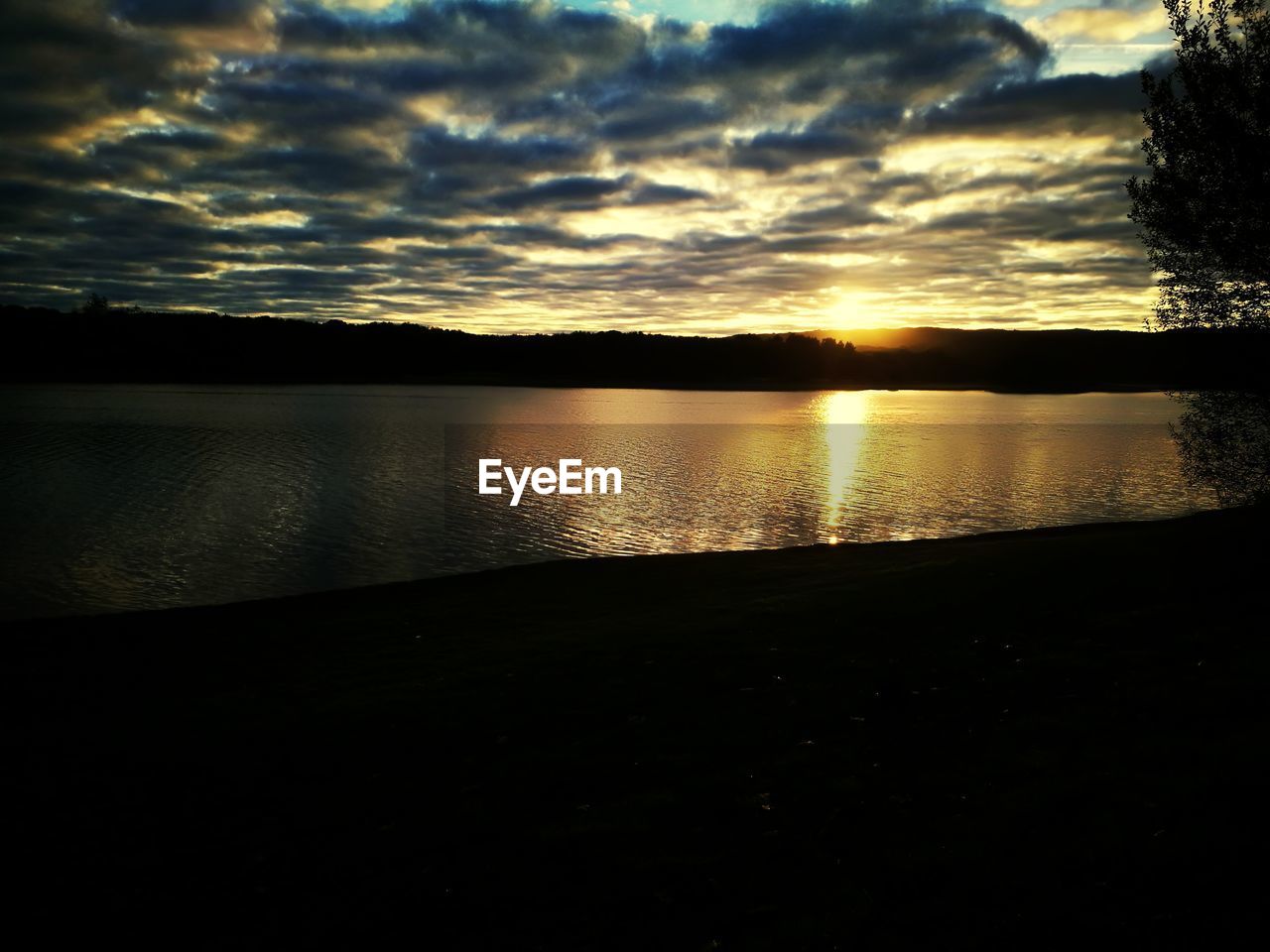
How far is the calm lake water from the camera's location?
2791 centimetres

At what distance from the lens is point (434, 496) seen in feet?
137

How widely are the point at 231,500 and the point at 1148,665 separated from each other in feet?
132

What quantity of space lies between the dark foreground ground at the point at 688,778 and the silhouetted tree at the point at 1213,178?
369 inches

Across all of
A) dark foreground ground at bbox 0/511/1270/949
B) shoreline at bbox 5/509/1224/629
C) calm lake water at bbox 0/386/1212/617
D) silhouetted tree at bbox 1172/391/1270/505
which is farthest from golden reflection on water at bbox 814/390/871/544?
dark foreground ground at bbox 0/511/1270/949

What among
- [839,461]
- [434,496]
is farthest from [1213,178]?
[839,461]

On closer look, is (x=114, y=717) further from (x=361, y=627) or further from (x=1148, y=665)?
(x=1148, y=665)

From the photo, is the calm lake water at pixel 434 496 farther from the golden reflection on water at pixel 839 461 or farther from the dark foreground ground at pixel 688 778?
the dark foreground ground at pixel 688 778

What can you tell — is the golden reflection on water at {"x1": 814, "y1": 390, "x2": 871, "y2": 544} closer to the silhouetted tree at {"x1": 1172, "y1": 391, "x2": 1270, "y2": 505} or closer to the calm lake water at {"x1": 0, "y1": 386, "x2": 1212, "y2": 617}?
the calm lake water at {"x1": 0, "y1": 386, "x2": 1212, "y2": 617}

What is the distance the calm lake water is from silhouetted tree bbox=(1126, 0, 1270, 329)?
1347 centimetres

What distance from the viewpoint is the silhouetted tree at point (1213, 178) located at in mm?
20125

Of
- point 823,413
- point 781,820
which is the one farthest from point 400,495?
point 823,413

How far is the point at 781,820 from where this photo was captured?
8.44m

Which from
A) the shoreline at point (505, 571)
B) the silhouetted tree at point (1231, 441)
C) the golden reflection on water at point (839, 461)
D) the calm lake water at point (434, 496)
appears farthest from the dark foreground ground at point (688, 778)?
the golden reflection on water at point (839, 461)

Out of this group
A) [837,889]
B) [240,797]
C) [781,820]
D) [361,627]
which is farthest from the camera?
[361,627]
